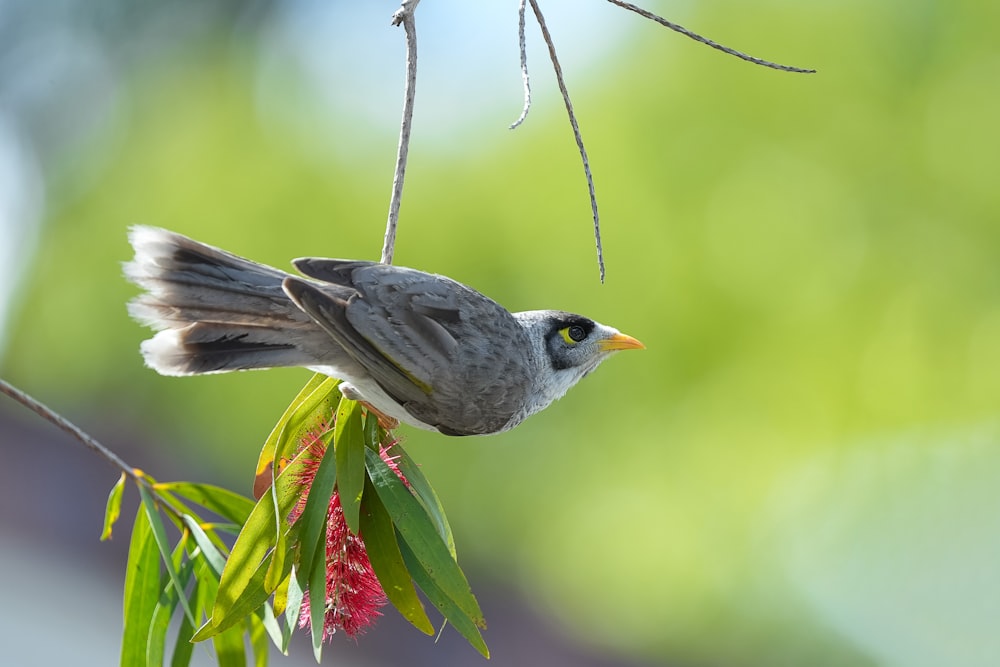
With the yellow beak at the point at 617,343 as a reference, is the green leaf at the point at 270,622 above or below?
below

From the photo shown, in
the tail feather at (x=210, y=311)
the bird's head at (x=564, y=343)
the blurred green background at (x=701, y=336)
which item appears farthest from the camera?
the blurred green background at (x=701, y=336)

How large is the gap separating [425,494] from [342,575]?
249 millimetres

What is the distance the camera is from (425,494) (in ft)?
6.54

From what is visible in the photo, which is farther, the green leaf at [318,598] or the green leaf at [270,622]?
the green leaf at [270,622]

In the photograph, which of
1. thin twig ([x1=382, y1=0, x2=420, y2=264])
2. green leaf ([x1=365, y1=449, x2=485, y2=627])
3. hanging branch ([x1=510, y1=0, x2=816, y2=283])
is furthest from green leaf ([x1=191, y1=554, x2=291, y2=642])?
hanging branch ([x1=510, y1=0, x2=816, y2=283])

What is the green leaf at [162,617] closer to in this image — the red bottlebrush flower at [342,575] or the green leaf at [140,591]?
the green leaf at [140,591]

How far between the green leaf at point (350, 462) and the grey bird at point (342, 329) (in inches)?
4.2

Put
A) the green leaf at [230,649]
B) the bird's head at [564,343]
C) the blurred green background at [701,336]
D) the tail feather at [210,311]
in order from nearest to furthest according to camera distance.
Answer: the tail feather at [210,311] < the green leaf at [230,649] < the bird's head at [564,343] < the blurred green background at [701,336]

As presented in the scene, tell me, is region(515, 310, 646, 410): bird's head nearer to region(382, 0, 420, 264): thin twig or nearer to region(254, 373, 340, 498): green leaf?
region(254, 373, 340, 498): green leaf

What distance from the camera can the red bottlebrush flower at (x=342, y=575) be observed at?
197 cm

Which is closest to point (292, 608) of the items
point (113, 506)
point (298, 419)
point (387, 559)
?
point (387, 559)

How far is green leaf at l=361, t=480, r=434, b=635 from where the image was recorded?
6.10 ft

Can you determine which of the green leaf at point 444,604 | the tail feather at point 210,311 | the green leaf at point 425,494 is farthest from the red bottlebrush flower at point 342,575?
the tail feather at point 210,311

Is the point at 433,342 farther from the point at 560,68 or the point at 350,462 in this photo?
the point at 560,68
